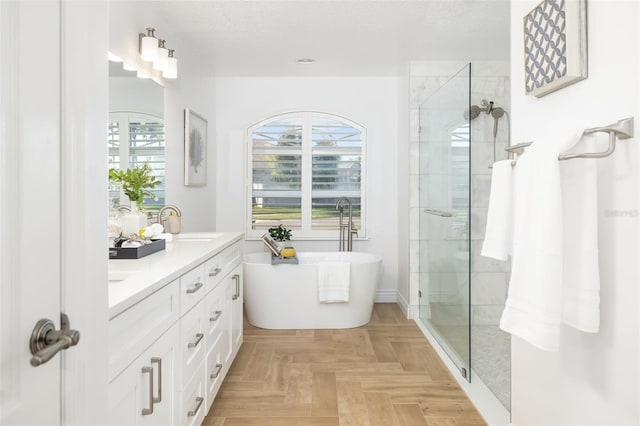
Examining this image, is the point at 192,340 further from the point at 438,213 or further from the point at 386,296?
the point at 386,296

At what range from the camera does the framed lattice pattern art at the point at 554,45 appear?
1.22 m

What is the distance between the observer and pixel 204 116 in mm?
4090

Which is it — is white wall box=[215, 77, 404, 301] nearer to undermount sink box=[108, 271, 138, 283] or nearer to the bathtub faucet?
the bathtub faucet

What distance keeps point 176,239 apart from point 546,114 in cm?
229

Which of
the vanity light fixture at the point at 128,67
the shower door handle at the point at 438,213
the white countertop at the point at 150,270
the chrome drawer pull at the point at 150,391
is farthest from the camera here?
the shower door handle at the point at 438,213

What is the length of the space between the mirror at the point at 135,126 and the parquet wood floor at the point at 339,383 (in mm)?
1283

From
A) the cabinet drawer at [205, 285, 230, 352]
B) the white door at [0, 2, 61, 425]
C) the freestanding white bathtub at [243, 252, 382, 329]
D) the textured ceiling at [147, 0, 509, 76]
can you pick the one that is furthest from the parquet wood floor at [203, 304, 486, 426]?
the textured ceiling at [147, 0, 509, 76]

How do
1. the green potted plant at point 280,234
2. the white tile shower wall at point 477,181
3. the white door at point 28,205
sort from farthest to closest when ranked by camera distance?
the green potted plant at point 280,234
the white tile shower wall at point 477,181
the white door at point 28,205

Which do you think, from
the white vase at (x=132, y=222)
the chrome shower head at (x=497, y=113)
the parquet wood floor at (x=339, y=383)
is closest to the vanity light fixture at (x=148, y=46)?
the white vase at (x=132, y=222)

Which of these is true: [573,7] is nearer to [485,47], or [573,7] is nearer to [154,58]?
[154,58]

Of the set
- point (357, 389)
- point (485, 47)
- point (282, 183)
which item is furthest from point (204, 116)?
point (357, 389)

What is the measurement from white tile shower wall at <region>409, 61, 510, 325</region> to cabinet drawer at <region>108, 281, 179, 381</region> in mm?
2208

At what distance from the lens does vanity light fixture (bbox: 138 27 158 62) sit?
102 inches

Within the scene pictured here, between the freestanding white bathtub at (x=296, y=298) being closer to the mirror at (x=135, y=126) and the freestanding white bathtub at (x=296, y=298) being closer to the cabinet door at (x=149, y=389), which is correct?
the mirror at (x=135, y=126)
